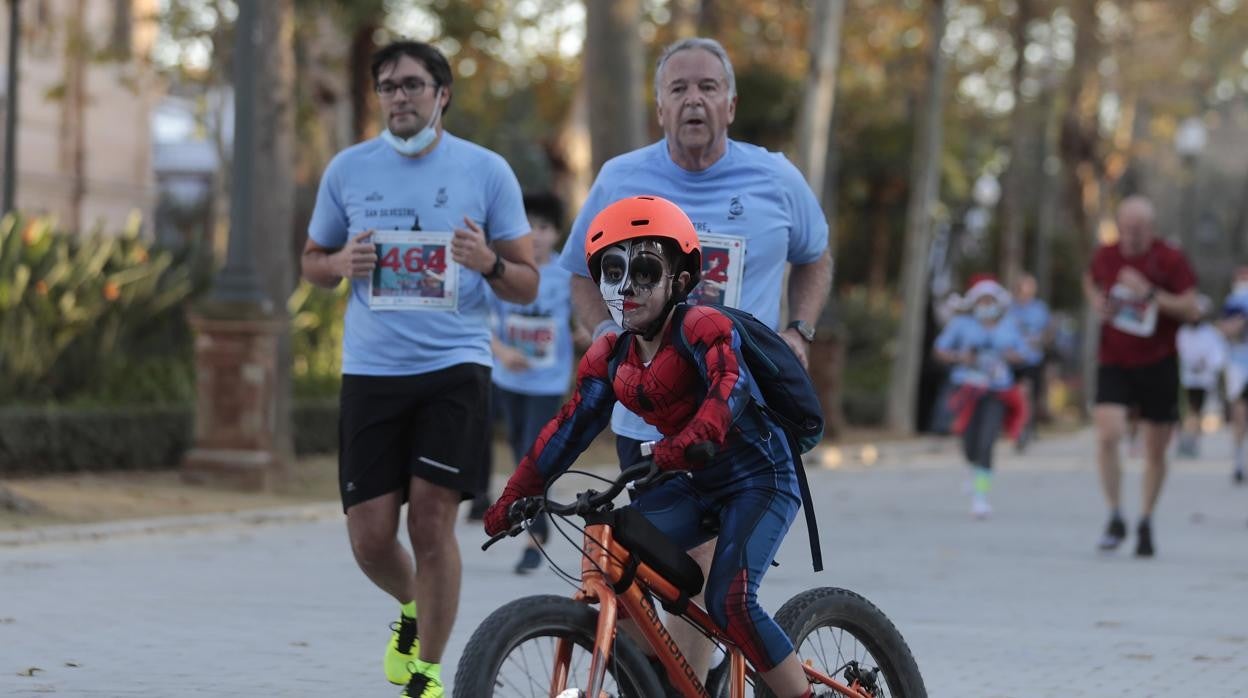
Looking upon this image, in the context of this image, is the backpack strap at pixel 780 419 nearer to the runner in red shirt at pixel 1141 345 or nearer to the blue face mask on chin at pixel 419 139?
the blue face mask on chin at pixel 419 139

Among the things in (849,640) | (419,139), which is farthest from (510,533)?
(419,139)

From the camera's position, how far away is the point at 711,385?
496 centimetres

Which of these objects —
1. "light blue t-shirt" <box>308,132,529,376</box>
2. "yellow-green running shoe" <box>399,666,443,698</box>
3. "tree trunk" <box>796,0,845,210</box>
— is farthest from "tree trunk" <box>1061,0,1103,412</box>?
"yellow-green running shoe" <box>399,666,443,698</box>

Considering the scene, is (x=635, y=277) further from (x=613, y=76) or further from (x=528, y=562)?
(x=613, y=76)

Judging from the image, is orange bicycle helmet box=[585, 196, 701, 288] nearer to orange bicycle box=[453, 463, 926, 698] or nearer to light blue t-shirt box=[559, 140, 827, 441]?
orange bicycle box=[453, 463, 926, 698]

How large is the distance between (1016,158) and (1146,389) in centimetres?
2395

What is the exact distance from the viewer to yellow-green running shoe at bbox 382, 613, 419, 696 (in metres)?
6.83

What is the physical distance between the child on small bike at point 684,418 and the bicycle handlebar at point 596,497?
0.05m

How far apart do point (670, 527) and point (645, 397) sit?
35 centimetres

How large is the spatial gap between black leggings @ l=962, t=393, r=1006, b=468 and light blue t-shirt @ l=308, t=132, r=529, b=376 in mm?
10000

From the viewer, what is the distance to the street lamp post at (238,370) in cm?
1591

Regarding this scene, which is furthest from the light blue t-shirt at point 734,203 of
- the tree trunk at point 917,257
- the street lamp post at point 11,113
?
the tree trunk at point 917,257

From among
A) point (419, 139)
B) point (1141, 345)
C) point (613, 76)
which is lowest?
point (1141, 345)

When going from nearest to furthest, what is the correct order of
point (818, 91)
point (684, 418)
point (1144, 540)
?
1. point (684, 418)
2. point (1144, 540)
3. point (818, 91)
